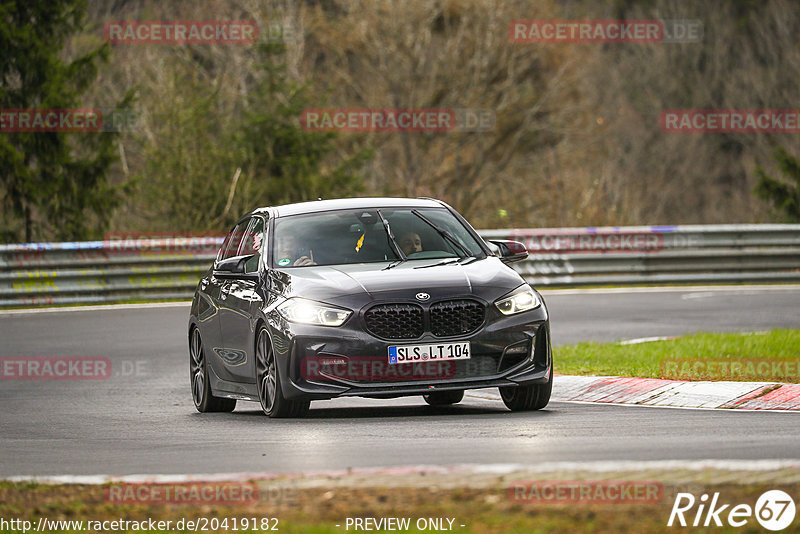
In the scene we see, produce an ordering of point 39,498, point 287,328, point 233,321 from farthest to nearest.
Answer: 1. point 233,321
2. point 287,328
3. point 39,498

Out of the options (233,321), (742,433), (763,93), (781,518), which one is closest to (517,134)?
(763,93)

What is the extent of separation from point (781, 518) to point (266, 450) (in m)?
3.91

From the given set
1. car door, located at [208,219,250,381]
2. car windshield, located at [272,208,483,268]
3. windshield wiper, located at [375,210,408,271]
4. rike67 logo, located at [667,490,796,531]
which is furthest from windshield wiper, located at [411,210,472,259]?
rike67 logo, located at [667,490,796,531]

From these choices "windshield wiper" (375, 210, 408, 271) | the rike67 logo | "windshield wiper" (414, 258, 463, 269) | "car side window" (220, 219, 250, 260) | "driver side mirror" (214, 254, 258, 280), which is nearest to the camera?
the rike67 logo

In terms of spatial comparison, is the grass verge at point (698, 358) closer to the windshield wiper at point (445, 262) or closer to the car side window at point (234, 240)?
the windshield wiper at point (445, 262)

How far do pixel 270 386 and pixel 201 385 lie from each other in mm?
1992

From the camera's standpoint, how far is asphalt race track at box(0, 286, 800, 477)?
348 inches

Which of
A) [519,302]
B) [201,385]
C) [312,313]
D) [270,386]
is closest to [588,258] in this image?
[201,385]

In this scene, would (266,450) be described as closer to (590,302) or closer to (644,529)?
(644,529)

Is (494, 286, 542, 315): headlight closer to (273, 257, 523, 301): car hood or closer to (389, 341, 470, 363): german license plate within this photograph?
(273, 257, 523, 301): car hood

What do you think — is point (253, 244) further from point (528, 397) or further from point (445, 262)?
point (528, 397)

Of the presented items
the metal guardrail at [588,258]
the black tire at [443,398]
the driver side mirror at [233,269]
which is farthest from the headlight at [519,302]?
the metal guardrail at [588,258]

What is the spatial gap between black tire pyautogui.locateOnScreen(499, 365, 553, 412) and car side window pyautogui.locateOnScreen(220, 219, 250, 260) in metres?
2.93

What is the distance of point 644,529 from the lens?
632 cm
